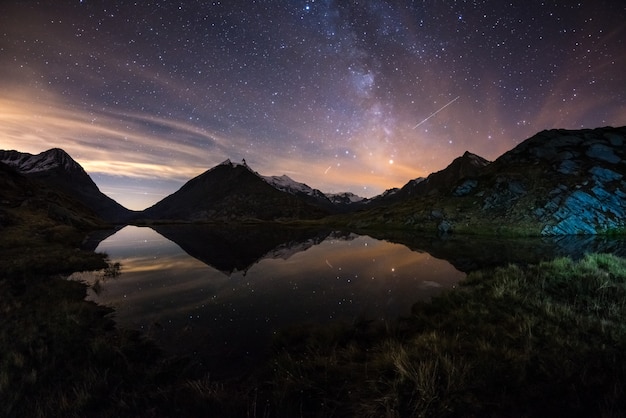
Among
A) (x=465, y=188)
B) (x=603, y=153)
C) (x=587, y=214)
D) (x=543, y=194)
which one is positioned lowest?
→ (x=587, y=214)

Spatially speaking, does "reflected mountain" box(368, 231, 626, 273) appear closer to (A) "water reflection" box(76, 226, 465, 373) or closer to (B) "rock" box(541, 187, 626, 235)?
(A) "water reflection" box(76, 226, 465, 373)

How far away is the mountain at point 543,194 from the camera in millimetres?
62594

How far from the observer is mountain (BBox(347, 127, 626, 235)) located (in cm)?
6259

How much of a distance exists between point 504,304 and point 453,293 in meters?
2.71

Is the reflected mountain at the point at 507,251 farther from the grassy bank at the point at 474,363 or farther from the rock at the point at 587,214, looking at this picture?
the rock at the point at 587,214

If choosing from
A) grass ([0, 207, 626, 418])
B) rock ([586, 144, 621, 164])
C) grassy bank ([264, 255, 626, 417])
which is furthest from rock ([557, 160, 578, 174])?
grassy bank ([264, 255, 626, 417])

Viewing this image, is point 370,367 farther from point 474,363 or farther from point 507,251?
point 507,251

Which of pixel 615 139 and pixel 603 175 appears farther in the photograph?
pixel 615 139

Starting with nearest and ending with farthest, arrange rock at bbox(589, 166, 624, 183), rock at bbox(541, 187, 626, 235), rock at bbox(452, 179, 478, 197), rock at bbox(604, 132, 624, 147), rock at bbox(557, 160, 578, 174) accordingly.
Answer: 1. rock at bbox(541, 187, 626, 235)
2. rock at bbox(589, 166, 624, 183)
3. rock at bbox(557, 160, 578, 174)
4. rock at bbox(604, 132, 624, 147)
5. rock at bbox(452, 179, 478, 197)

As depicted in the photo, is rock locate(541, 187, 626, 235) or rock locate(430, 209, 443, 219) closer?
rock locate(541, 187, 626, 235)

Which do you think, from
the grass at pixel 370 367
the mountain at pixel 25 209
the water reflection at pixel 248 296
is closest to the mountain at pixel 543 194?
the water reflection at pixel 248 296

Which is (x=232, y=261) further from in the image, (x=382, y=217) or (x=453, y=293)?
(x=382, y=217)

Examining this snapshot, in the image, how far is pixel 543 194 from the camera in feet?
231

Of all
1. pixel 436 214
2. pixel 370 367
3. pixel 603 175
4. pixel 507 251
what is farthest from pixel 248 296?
pixel 603 175
